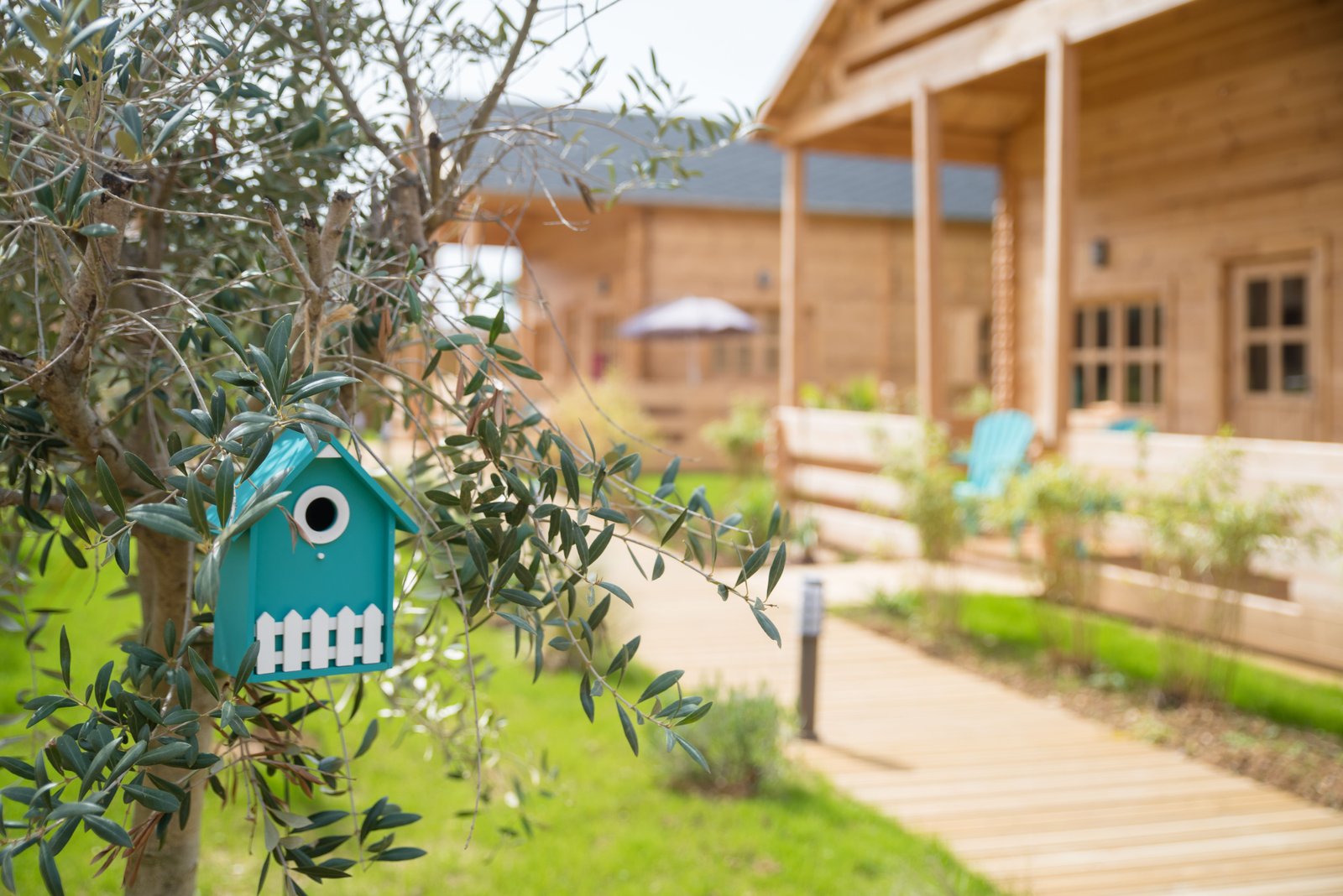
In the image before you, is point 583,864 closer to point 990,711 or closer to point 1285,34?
point 990,711

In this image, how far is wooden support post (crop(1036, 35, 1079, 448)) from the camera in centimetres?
678

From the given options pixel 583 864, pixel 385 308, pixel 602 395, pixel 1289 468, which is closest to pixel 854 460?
pixel 602 395

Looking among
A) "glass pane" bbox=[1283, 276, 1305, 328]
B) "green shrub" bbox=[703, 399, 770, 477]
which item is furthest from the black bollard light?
"green shrub" bbox=[703, 399, 770, 477]

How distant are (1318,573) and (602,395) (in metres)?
6.54

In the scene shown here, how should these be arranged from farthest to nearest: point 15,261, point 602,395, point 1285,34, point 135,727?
1. point 602,395
2. point 1285,34
3. point 15,261
4. point 135,727

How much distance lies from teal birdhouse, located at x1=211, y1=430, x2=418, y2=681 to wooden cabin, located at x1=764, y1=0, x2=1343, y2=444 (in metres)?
5.95

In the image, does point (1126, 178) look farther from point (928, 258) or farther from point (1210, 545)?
point (1210, 545)

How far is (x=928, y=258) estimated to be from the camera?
8000 mm

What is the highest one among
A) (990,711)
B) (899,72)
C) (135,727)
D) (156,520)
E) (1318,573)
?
(899,72)

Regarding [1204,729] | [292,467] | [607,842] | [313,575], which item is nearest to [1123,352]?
[1204,729]

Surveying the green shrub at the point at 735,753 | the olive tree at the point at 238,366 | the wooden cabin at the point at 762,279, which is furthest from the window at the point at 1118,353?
the olive tree at the point at 238,366

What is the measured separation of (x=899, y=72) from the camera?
8398 millimetres

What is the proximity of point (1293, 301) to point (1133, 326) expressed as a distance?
1.56 meters

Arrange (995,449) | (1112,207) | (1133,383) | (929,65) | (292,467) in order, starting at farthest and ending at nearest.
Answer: (1133,383), (1112,207), (929,65), (995,449), (292,467)
